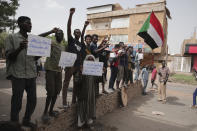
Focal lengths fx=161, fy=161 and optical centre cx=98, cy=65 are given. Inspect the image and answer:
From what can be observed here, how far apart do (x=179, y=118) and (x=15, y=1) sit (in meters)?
11.5

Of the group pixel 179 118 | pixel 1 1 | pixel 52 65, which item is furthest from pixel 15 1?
pixel 179 118

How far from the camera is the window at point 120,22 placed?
1173 inches

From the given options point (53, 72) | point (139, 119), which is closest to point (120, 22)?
point (139, 119)

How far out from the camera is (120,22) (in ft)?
100

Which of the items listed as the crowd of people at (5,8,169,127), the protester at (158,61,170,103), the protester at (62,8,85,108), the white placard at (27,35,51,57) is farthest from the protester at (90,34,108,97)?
the protester at (158,61,170,103)

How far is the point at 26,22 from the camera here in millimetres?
2572

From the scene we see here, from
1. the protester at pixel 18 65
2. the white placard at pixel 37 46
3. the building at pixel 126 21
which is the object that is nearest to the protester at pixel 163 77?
the white placard at pixel 37 46

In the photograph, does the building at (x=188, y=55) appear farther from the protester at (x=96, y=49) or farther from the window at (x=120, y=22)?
the protester at (x=96, y=49)

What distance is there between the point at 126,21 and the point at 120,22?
128cm

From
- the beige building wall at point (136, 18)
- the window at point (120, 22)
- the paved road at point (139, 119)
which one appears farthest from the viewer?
the window at point (120, 22)

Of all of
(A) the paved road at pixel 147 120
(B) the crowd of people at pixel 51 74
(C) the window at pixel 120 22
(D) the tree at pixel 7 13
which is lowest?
(A) the paved road at pixel 147 120

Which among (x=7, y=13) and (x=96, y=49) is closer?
(x=96, y=49)

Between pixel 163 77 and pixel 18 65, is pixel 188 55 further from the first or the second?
pixel 18 65

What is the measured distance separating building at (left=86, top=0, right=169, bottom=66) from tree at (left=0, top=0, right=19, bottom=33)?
59.2 ft
